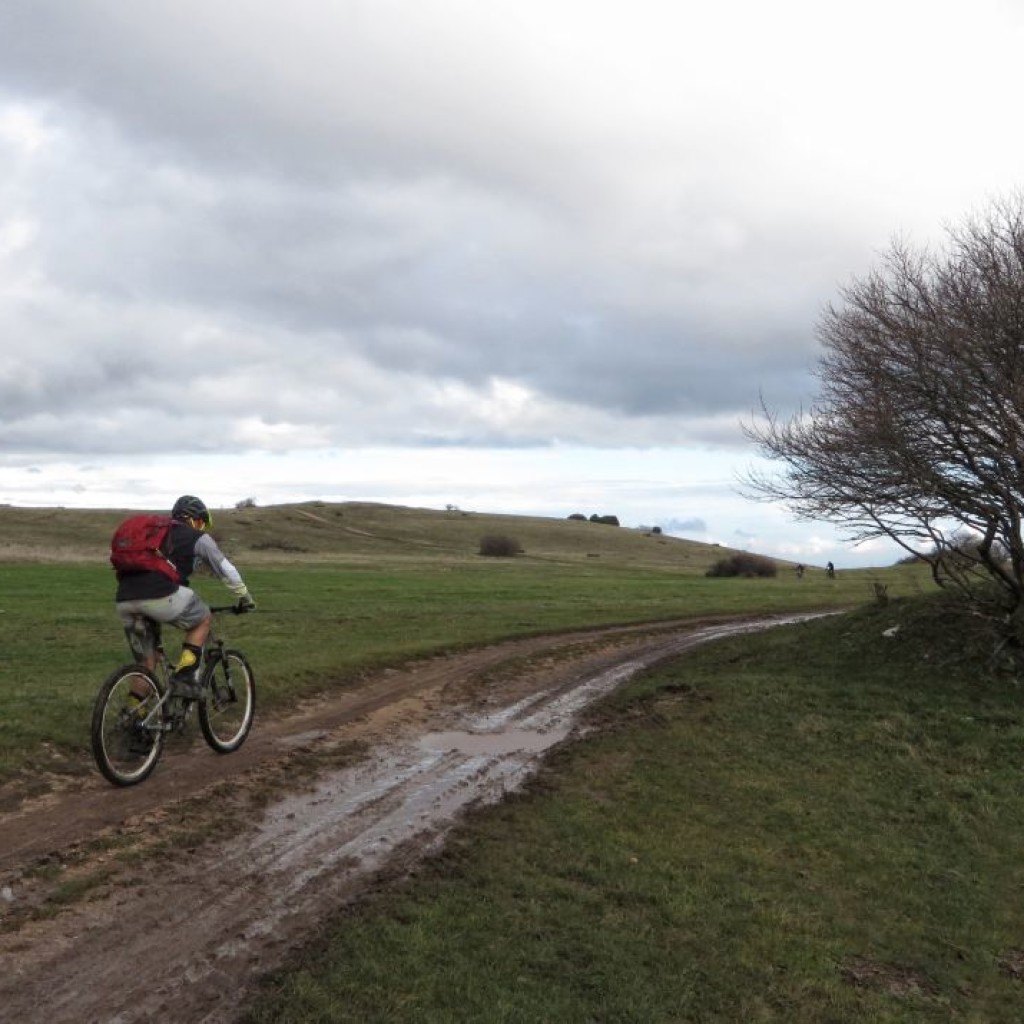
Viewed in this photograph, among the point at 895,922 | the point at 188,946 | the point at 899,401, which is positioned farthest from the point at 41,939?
the point at 899,401

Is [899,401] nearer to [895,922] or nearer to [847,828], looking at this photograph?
[847,828]

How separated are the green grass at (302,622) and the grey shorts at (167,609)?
5.80ft

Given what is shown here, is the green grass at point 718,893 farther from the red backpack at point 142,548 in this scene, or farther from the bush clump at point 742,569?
the bush clump at point 742,569

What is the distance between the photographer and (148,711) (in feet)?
26.6

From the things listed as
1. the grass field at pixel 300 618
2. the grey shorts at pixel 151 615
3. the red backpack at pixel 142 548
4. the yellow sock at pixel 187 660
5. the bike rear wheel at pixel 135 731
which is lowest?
the grass field at pixel 300 618

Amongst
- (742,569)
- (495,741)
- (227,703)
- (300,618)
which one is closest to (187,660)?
(227,703)

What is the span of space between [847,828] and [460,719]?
18.7 feet

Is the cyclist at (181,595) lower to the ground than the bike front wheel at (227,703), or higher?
higher

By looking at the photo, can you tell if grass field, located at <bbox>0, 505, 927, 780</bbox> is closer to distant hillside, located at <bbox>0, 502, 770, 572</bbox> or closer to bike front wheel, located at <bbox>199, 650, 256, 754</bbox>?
bike front wheel, located at <bbox>199, 650, 256, 754</bbox>

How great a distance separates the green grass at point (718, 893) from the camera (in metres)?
4.75

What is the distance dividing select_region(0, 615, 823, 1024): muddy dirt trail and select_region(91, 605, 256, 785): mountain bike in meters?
0.22

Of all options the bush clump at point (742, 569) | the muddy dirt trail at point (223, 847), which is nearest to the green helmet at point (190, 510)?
the muddy dirt trail at point (223, 847)

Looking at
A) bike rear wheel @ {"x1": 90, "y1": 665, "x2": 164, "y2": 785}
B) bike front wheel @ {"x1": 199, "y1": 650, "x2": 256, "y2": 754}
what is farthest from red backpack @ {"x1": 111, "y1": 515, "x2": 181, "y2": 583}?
bike front wheel @ {"x1": 199, "y1": 650, "x2": 256, "y2": 754}

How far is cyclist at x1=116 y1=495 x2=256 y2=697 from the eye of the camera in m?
8.25
